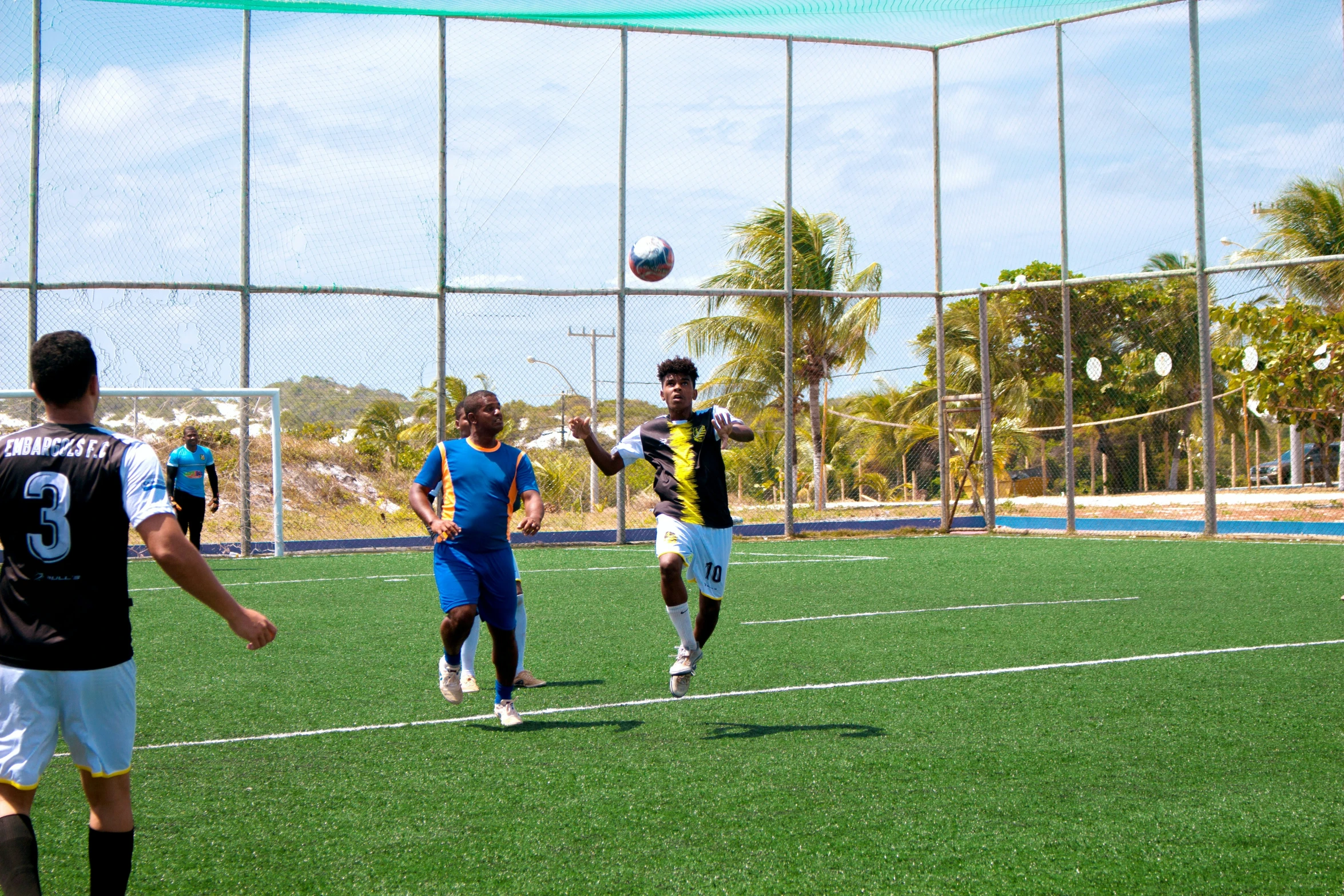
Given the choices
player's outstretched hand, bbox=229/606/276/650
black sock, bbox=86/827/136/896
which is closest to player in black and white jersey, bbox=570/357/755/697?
player's outstretched hand, bbox=229/606/276/650

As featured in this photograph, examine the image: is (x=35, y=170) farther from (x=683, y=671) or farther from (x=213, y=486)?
(x=683, y=671)

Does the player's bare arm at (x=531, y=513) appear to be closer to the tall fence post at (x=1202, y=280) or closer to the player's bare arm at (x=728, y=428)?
the player's bare arm at (x=728, y=428)

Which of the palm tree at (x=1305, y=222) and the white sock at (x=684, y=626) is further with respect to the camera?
the palm tree at (x=1305, y=222)

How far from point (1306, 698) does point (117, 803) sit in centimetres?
591

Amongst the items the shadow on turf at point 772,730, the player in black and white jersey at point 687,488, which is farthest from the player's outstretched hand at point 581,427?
the shadow on turf at point 772,730

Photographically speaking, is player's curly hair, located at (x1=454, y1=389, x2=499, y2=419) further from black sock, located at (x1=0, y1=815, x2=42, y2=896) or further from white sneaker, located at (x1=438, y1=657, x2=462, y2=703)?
black sock, located at (x1=0, y1=815, x2=42, y2=896)

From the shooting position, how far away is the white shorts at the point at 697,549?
7.02 metres

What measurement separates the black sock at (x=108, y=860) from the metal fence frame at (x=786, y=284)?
539 inches

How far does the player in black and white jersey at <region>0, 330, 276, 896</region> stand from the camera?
325 centimetres

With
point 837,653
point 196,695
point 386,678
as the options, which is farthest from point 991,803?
point 196,695

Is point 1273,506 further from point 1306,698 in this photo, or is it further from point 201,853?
point 201,853

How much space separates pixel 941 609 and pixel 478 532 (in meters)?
5.26

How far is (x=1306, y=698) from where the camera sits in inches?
255

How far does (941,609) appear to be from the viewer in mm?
10461
